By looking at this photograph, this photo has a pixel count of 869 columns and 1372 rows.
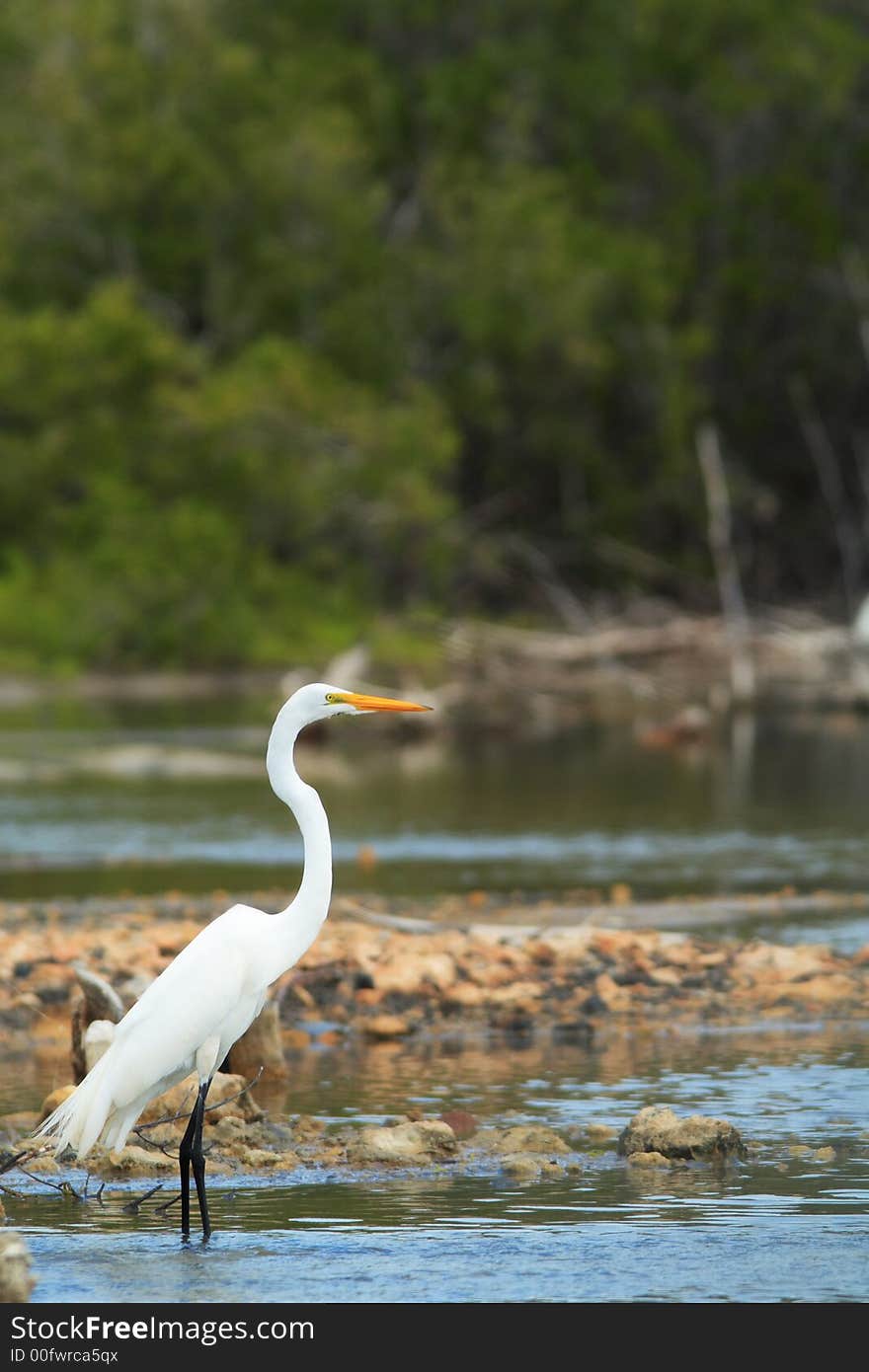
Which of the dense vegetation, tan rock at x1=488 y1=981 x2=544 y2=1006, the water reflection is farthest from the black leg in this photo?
the dense vegetation

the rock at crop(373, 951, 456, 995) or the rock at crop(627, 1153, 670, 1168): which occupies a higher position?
the rock at crop(373, 951, 456, 995)

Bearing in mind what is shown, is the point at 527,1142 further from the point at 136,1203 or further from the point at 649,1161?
the point at 136,1203

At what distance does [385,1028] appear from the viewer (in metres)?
12.9

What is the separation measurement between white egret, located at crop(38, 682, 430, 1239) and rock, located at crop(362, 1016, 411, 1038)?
3.98 m

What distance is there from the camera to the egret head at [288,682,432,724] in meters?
9.36

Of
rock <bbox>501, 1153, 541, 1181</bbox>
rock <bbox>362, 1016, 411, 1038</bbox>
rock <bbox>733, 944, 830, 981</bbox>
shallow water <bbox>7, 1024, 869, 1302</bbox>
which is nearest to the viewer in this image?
shallow water <bbox>7, 1024, 869, 1302</bbox>

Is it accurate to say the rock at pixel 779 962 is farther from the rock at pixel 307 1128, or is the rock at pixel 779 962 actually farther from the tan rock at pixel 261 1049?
the rock at pixel 307 1128

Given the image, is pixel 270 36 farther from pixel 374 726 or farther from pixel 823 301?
pixel 374 726

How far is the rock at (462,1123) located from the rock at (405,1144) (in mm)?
296

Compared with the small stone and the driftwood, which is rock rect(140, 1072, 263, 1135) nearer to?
the small stone

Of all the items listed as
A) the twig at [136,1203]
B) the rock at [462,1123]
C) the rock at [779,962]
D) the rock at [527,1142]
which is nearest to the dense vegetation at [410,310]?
the rock at [779,962]

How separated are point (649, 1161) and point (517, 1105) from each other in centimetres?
138

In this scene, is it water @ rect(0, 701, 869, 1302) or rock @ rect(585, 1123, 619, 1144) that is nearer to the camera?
water @ rect(0, 701, 869, 1302)

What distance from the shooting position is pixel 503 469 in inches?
2320
